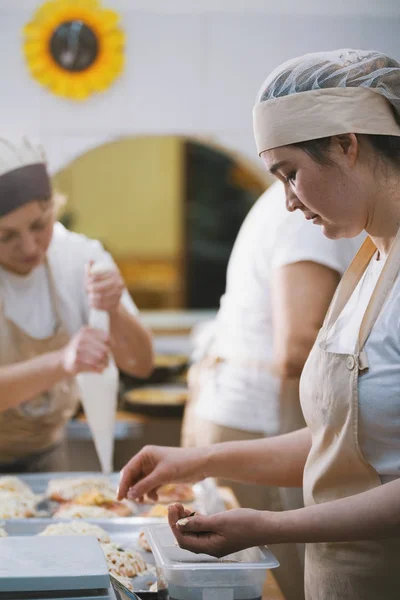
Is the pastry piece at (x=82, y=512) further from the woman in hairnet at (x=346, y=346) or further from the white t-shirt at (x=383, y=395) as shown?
the white t-shirt at (x=383, y=395)

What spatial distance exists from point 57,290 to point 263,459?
1112 millimetres

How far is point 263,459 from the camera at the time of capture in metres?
1.61

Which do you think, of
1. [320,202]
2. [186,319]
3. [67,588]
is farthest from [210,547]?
[186,319]

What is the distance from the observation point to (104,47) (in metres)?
4.10

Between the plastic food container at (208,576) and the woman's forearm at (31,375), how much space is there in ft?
3.21

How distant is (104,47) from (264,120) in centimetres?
289

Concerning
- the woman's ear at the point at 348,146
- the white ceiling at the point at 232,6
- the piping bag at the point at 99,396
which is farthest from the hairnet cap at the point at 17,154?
the white ceiling at the point at 232,6

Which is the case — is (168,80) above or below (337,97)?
below

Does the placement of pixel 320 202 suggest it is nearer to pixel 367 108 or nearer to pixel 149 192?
pixel 367 108

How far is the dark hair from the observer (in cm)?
138

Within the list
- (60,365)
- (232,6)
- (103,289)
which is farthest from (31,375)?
(232,6)

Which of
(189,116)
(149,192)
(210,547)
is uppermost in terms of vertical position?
(189,116)

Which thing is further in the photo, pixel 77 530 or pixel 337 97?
pixel 77 530

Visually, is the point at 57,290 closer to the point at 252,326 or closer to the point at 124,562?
the point at 252,326
